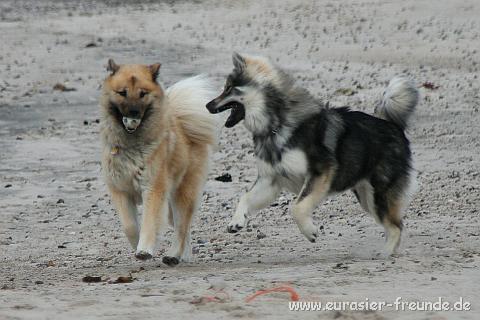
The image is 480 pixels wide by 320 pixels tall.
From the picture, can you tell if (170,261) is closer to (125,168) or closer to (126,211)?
(126,211)

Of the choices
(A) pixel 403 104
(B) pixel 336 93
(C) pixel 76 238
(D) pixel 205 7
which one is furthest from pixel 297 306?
(D) pixel 205 7

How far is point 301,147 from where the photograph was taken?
7.83 meters

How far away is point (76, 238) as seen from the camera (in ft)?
30.5

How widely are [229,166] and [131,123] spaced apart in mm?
3877

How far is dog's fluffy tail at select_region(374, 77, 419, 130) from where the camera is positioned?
844 cm

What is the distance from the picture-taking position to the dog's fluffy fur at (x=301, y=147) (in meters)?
7.80

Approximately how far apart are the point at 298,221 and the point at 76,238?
2.29 metres

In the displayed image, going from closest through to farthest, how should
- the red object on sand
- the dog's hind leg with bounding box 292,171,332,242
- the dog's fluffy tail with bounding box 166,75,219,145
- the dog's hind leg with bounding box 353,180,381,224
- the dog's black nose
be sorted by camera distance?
the red object on sand
the dog's hind leg with bounding box 292,171,332,242
the dog's black nose
the dog's fluffy tail with bounding box 166,75,219,145
the dog's hind leg with bounding box 353,180,381,224

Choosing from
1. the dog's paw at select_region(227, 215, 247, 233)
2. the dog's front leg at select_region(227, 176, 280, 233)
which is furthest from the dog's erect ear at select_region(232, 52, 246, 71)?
the dog's paw at select_region(227, 215, 247, 233)

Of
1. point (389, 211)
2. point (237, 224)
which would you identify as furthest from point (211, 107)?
point (389, 211)

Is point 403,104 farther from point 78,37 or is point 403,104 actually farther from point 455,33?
point 78,37

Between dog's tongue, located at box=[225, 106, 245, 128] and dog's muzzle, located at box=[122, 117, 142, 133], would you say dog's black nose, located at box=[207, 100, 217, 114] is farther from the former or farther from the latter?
dog's muzzle, located at box=[122, 117, 142, 133]

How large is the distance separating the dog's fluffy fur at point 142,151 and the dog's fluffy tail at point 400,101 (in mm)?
1316

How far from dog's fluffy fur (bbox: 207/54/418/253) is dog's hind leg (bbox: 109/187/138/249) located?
2.22ft
